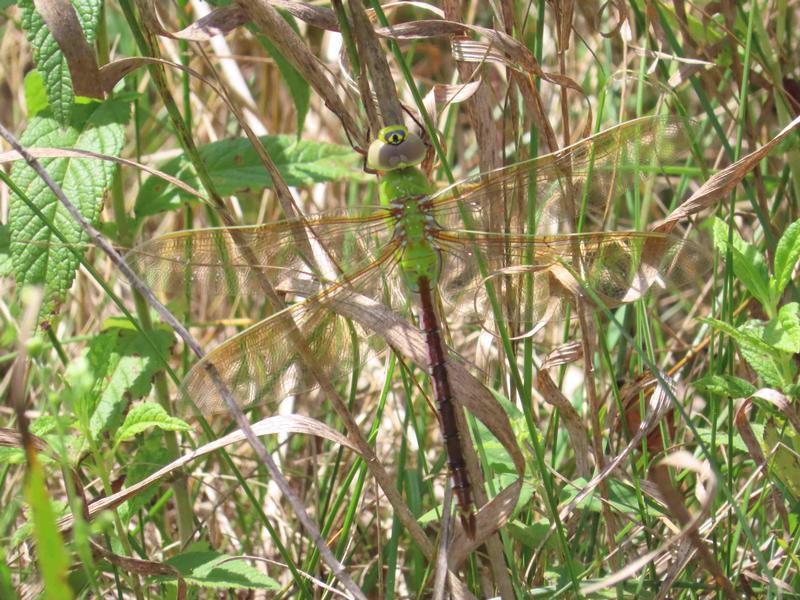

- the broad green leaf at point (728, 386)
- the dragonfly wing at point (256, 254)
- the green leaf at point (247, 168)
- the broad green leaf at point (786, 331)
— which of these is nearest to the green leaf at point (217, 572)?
the dragonfly wing at point (256, 254)

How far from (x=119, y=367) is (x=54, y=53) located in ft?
2.17

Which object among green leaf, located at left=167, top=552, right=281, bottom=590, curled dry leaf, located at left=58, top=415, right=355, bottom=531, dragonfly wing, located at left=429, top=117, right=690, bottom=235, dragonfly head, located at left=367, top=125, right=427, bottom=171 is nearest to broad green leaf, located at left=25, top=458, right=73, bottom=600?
curled dry leaf, located at left=58, top=415, right=355, bottom=531

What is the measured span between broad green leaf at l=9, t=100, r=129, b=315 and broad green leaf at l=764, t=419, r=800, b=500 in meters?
1.36

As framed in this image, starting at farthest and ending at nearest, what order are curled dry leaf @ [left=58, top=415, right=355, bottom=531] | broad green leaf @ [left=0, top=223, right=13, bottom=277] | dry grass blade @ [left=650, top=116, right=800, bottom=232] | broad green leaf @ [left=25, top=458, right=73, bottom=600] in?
broad green leaf @ [left=0, top=223, right=13, bottom=277] < dry grass blade @ [left=650, top=116, right=800, bottom=232] < curled dry leaf @ [left=58, top=415, right=355, bottom=531] < broad green leaf @ [left=25, top=458, right=73, bottom=600]

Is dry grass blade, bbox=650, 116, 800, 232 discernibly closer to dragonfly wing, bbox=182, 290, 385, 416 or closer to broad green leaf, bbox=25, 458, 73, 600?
dragonfly wing, bbox=182, 290, 385, 416

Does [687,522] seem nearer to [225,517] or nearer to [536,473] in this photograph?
[536,473]

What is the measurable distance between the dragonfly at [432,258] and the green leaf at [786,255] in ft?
0.45

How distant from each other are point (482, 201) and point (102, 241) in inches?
29.8

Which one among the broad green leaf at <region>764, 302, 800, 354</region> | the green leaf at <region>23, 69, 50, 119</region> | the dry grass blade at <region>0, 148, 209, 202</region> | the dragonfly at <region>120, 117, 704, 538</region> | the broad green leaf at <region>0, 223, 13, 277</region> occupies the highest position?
the green leaf at <region>23, 69, 50, 119</region>

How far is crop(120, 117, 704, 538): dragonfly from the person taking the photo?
5.10 feet

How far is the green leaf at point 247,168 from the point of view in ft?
6.32

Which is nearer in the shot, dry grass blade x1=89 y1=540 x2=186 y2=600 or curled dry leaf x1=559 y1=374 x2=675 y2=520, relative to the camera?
dry grass blade x1=89 y1=540 x2=186 y2=600

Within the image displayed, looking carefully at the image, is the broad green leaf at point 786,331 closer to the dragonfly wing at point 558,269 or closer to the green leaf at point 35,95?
the dragonfly wing at point 558,269

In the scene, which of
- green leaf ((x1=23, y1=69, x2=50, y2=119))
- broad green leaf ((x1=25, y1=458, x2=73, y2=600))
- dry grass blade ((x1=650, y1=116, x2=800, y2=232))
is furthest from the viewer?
green leaf ((x1=23, y1=69, x2=50, y2=119))
